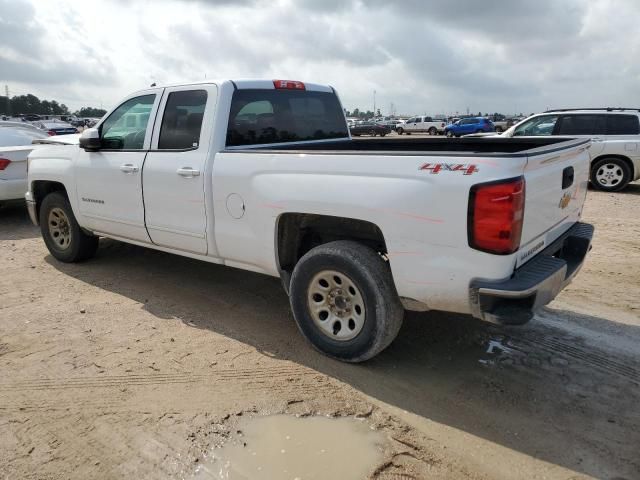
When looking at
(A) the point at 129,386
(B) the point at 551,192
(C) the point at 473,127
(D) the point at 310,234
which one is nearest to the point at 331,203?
(D) the point at 310,234

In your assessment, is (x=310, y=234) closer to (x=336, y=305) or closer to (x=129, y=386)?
(x=336, y=305)

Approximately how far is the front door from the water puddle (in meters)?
2.53

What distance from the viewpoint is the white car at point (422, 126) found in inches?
1794

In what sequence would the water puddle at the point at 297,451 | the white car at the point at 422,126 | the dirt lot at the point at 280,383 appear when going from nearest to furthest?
the water puddle at the point at 297,451 < the dirt lot at the point at 280,383 < the white car at the point at 422,126

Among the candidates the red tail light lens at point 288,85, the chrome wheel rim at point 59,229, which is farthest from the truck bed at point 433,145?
the chrome wheel rim at point 59,229

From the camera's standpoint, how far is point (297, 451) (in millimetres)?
2744

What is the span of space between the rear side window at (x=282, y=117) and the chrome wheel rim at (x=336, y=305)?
144 centimetres

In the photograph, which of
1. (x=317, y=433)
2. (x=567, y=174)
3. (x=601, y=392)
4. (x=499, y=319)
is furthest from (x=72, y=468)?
(x=567, y=174)

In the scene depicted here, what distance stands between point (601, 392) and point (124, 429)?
2924mm

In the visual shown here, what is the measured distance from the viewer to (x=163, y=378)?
3488 mm

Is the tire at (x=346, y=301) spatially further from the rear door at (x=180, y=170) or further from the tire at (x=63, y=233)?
the tire at (x=63, y=233)

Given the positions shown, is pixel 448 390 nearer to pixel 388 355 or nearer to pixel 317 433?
pixel 388 355

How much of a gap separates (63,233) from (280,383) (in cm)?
388

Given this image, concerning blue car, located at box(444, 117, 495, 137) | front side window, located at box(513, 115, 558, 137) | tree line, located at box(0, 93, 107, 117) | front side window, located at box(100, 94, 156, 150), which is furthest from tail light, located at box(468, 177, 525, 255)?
tree line, located at box(0, 93, 107, 117)
